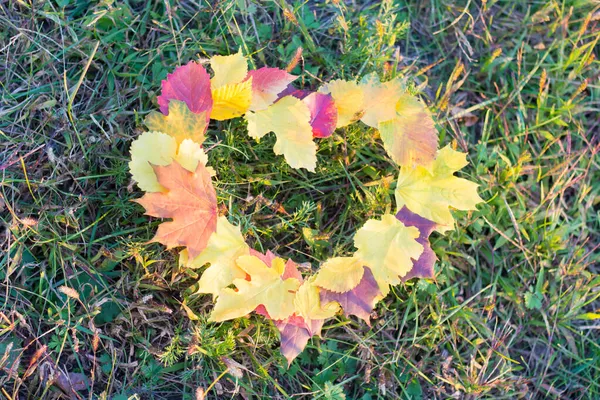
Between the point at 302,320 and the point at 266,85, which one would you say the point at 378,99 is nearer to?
the point at 266,85

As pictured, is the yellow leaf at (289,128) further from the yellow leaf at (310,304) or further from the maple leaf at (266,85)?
the yellow leaf at (310,304)

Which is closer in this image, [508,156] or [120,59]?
[120,59]

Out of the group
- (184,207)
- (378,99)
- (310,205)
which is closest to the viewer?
(184,207)

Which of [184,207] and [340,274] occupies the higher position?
[184,207]

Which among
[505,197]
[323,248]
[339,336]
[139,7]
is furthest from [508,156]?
[139,7]

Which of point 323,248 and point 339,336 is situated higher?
point 323,248

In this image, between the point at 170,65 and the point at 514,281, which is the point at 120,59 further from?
the point at 514,281

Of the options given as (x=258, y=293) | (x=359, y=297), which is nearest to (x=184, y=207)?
(x=258, y=293)
